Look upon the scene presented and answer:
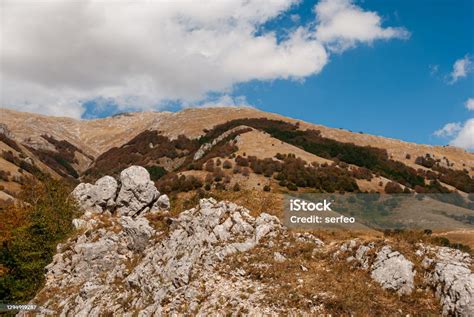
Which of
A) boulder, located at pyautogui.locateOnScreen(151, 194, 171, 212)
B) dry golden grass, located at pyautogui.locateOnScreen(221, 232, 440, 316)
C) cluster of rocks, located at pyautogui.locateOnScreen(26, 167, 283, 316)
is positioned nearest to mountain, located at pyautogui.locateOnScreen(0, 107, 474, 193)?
boulder, located at pyautogui.locateOnScreen(151, 194, 171, 212)

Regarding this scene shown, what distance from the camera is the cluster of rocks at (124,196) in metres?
44.8

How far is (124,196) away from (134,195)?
1122 mm

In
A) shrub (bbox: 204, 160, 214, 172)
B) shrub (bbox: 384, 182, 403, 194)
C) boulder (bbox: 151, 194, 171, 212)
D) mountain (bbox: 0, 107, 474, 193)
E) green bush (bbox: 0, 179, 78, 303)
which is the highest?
mountain (bbox: 0, 107, 474, 193)

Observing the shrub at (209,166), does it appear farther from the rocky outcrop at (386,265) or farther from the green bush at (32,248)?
the rocky outcrop at (386,265)

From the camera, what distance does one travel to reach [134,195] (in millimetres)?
45219

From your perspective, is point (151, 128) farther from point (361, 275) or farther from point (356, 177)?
point (361, 275)

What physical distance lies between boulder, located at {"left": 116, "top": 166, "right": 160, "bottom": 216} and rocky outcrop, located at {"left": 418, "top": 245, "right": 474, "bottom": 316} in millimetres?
32090

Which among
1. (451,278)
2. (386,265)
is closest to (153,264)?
(386,265)

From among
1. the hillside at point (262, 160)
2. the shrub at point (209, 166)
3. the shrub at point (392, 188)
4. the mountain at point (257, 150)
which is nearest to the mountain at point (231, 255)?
the hillside at point (262, 160)

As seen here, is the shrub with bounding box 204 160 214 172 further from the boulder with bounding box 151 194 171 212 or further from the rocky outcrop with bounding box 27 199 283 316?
the rocky outcrop with bounding box 27 199 283 316

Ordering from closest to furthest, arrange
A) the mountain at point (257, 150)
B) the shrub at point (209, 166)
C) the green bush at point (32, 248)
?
the green bush at point (32, 248) < the shrub at point (209, 166) < the mountain at point (257, 150)

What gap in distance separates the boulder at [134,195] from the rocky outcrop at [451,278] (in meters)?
32.1

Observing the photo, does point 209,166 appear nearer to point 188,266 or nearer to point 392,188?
point 392,188

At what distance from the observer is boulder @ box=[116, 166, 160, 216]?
44781 millimetres
